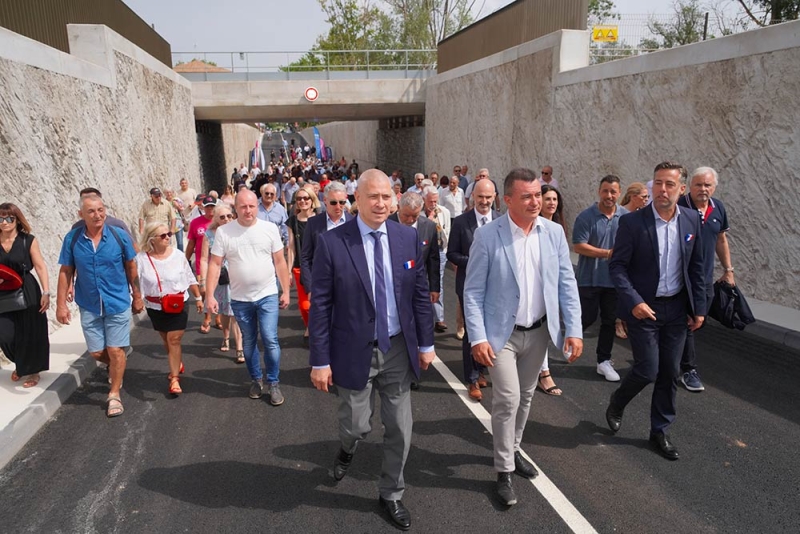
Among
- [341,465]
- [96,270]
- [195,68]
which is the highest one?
[195,68]

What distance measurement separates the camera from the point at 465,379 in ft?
17.6

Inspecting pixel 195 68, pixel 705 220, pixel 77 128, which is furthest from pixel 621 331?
pixel 195 68

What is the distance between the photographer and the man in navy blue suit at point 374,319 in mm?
3102

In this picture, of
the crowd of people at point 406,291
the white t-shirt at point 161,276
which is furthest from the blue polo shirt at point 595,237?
the white t-shirt at point 161,276

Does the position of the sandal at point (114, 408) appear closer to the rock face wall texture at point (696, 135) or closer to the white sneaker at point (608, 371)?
the white sneaker at point (608, 371)

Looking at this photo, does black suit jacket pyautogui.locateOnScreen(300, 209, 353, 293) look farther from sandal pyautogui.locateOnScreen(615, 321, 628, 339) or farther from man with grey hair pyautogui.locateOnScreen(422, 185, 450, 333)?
sandal pyautogui.locateOnScreen(615, 321, 628, 339)

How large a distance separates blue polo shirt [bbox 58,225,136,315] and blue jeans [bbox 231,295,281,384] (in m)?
1.05

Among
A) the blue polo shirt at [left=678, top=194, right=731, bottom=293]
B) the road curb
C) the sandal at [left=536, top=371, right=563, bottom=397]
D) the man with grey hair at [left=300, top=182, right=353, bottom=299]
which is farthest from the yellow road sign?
the road curb

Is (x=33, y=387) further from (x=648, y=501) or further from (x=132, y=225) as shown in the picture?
(x=132, y=225)

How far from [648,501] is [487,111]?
13.8 meters

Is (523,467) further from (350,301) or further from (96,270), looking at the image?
(96,270)

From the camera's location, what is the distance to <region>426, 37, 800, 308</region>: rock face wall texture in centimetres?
734

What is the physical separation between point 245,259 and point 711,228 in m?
4.13

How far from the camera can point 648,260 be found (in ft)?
13.0
